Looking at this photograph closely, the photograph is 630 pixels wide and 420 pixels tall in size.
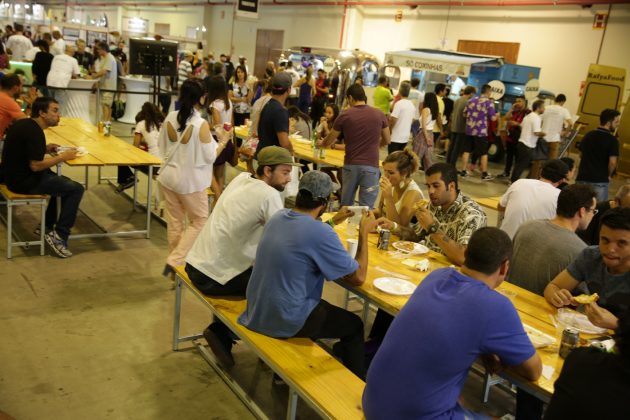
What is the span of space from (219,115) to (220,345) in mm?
3682

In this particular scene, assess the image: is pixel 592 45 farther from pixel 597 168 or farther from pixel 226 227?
pixel 226 227

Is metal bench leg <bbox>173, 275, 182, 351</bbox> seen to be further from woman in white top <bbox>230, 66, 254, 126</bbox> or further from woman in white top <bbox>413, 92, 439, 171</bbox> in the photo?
woman in white top <bbox>230, 66, 254, 126</bbox>

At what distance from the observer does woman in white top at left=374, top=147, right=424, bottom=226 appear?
3873 millimetres

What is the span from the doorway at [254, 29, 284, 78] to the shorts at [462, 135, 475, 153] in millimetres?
11061

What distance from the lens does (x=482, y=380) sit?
354 centimetres

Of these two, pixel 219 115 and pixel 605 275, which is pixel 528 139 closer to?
pixel 219 115

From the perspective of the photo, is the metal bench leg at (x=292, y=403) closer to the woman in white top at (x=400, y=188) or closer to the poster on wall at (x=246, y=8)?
the woman in white top at (x=400, y=188)

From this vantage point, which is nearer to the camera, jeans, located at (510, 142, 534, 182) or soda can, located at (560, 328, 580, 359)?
soda can, located at (560, 328, 580, 359)

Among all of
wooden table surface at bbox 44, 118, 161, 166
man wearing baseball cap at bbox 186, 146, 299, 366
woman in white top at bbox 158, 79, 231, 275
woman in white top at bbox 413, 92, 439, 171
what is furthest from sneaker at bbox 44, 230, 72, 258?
woman in white top at bbox 413, 92, 439, 171

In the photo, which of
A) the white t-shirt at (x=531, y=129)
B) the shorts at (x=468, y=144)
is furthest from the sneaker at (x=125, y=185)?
the white t-shirt at (x=531, y=129)

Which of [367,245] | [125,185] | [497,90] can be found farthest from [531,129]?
[367,245]

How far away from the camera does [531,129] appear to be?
31.6 ft

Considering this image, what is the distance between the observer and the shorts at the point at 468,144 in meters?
10.3

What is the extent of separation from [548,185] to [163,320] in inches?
108
